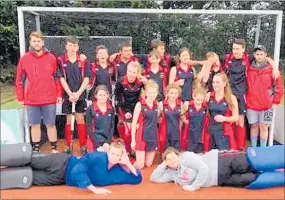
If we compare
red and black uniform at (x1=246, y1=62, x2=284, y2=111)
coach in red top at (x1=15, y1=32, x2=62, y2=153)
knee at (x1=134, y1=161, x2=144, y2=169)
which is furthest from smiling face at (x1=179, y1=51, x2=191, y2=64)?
coach in red top at (x1=15, y1=32, x2=62, y2=153)

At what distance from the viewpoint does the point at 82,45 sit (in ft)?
19.9

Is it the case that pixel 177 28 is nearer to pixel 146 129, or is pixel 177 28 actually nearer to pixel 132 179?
pixel 146 129

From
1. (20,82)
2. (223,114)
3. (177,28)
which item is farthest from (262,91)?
(20,82)

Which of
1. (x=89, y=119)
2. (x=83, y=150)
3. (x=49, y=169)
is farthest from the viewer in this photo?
(x=83, y=150)

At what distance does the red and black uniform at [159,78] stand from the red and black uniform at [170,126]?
33 centimetres

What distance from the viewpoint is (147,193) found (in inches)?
150

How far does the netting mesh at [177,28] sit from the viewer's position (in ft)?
19.1

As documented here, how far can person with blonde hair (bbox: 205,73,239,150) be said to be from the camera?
467 cm

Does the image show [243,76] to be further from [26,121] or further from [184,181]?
[26,121]

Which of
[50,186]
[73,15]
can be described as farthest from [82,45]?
[50,186]

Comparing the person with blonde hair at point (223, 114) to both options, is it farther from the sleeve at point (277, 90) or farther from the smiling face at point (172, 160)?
the smiling face at point (172, 160)

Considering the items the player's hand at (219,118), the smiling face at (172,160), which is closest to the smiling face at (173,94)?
the player's hand at (219,118)

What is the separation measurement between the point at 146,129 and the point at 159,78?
685 mm

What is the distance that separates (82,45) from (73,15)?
440 mm
